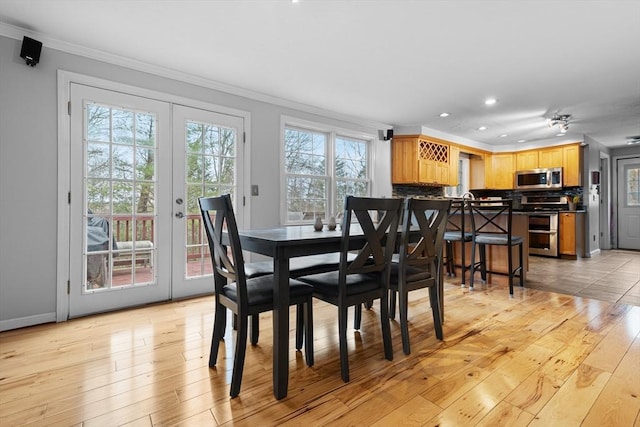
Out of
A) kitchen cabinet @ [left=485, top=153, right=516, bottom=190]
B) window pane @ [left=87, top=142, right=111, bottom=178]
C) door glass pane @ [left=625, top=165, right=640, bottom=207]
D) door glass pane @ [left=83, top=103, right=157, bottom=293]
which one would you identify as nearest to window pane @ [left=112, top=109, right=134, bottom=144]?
door glass pane @ [left=83, top=103, right=157, bottom=293]

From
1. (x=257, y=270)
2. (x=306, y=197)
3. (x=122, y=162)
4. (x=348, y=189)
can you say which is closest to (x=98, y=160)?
(x=122, y=162)

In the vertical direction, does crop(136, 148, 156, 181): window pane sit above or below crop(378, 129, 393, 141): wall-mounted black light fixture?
below

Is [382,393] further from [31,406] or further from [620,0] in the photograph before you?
[620,0]

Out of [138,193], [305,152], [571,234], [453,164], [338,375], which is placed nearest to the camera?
[338,375]

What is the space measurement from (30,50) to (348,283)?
3.01 m

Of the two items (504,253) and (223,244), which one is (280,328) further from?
(504,253)

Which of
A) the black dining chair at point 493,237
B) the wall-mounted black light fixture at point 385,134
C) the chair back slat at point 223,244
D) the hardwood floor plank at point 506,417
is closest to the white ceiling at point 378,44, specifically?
the wall-mounted black light fixture at point 385,134

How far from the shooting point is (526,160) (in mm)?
7023

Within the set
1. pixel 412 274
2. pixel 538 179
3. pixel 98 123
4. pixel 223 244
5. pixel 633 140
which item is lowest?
pixel 412 274

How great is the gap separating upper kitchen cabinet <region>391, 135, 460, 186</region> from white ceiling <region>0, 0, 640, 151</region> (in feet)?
3.98

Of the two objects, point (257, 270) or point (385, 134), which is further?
Answer: point (385, 134)

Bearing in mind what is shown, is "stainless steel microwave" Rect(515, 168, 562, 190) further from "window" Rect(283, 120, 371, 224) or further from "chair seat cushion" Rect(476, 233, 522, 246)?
"window" Rect(283, 120, 371, 224)

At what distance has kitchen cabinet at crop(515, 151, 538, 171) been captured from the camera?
22.7 ft

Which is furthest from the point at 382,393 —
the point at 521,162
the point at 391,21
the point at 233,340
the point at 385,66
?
the point at 521,162
